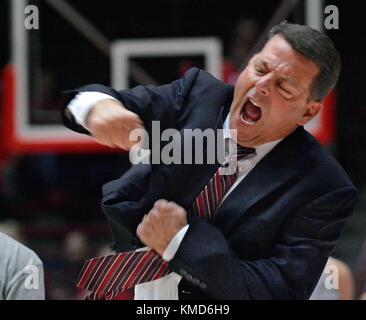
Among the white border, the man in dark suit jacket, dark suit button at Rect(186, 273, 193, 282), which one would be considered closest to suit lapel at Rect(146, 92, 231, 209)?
the man in dark suit jacket

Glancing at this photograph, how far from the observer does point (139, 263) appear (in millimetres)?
1112

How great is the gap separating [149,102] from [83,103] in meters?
0.12

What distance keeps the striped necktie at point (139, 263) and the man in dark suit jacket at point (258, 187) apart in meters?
0.02

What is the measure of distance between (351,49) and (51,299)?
2.76 feet

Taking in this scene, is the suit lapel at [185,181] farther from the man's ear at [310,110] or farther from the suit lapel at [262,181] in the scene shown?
the man's ear at [310,110]

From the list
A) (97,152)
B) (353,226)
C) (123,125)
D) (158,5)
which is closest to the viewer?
(123,125)

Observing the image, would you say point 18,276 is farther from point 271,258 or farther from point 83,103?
point 271,258

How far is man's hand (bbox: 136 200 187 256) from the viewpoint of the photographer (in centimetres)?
108

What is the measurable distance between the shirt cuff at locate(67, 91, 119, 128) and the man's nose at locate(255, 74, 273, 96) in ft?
0.84

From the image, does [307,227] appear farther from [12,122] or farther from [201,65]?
[12,122]

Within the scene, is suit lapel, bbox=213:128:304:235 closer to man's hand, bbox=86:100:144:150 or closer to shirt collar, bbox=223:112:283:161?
shirt collar, bbox=223:112:283:161

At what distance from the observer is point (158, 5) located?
1.85 m
